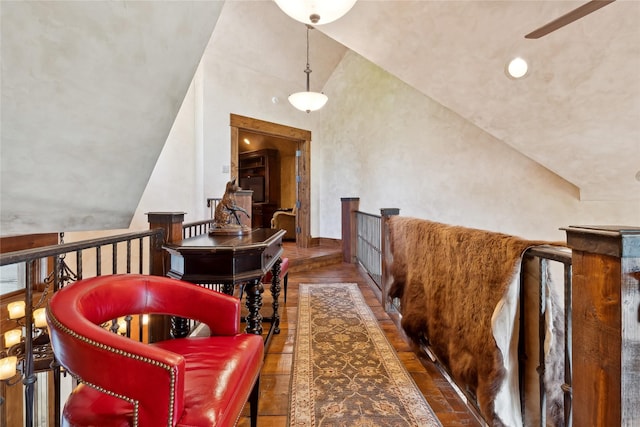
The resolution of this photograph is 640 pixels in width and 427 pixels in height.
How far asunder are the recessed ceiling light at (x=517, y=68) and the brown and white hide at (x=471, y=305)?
1789 mm

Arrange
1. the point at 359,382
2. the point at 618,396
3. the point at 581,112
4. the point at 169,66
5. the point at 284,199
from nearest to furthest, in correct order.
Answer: the point at 618,396 < the point at 359,382 < the point at 169,66 < the point at 581,112 < the point at 284,199

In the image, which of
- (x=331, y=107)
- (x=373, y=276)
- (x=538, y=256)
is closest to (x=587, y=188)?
(x=373, y=276)

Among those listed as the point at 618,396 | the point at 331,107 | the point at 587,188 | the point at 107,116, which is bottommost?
the point at 618,396

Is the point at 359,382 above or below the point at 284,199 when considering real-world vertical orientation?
below

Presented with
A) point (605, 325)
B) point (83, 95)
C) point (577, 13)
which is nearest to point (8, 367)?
point (83, 95)

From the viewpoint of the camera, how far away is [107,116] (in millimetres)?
1919

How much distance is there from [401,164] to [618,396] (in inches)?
171

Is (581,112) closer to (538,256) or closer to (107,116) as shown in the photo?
(538,256)

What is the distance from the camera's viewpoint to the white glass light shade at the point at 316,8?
198 cm

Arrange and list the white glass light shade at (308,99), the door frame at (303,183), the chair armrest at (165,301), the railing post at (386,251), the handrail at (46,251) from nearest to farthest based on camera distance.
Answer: the handrail at (46,251)
the chair armrest at (165,301)
the railing post at (386,251)
the white glass light shade at (308,99)
the door frame at (303,183)

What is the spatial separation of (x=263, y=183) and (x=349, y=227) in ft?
13.7

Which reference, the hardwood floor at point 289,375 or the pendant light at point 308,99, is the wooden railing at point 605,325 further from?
the pendant light at point 308,99

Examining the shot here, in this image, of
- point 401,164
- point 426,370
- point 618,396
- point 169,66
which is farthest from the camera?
point 401,164

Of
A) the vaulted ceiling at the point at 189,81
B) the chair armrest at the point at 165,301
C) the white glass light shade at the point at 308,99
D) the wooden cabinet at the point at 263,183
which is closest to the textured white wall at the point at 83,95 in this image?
→ the vaulted ceiling at the point at 189,81
